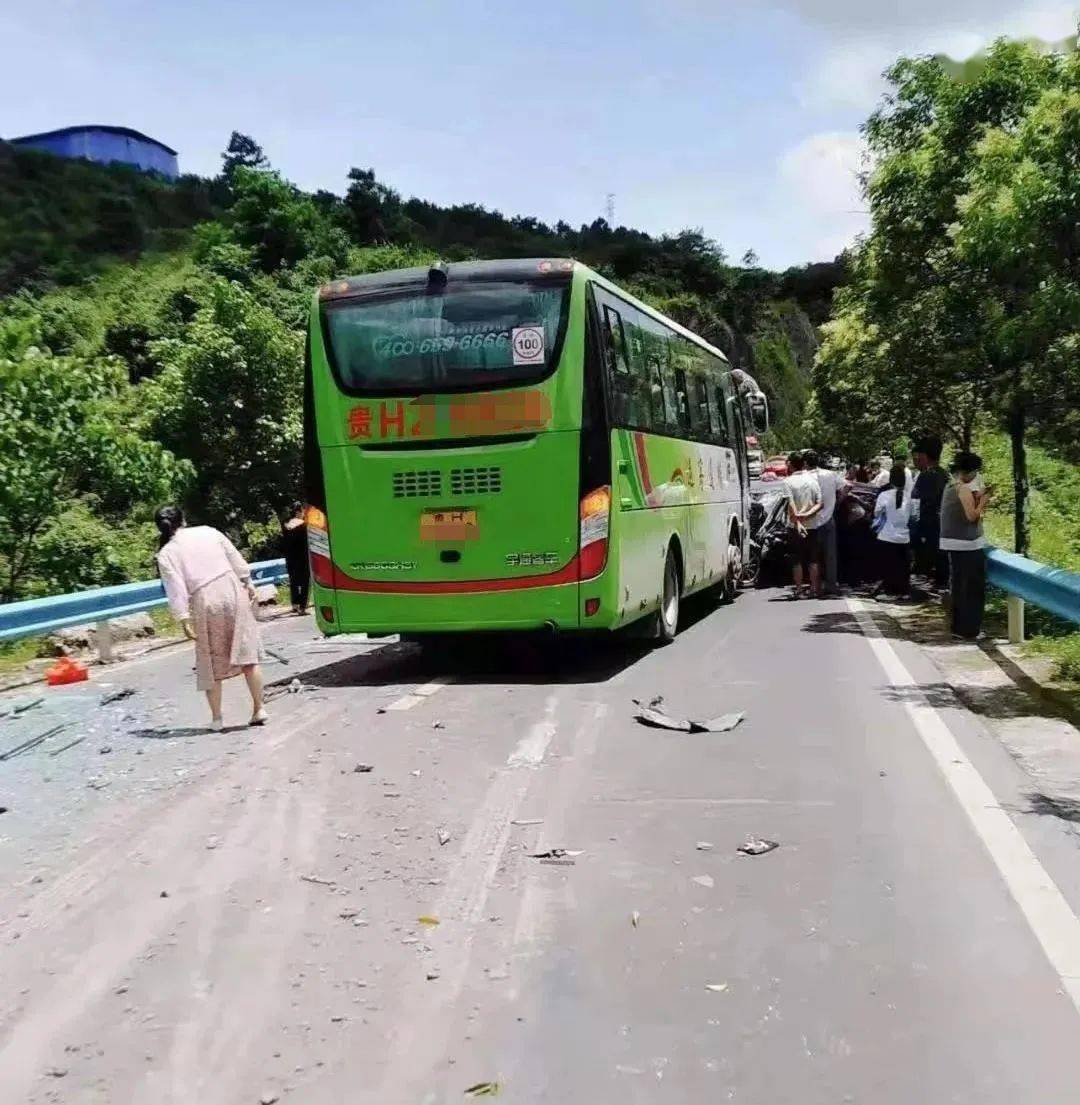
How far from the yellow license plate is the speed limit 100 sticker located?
1322mm

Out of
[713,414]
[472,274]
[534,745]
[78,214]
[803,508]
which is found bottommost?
[534,745]

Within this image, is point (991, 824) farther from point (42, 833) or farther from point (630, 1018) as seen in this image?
point (42, 833)

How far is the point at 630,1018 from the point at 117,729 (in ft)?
20.2

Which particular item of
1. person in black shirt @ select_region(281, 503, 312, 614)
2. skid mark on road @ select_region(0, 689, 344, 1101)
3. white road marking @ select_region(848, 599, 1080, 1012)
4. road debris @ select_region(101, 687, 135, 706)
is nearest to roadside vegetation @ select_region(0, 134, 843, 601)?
person in black shirt @ select_region(281, 503, 312, 614)

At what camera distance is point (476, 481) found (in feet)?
33.2

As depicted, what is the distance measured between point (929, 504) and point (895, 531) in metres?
0.67

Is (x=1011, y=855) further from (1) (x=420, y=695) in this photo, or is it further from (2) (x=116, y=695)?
(2) (x=116, y=695)

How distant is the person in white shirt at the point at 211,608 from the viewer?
28.0ft

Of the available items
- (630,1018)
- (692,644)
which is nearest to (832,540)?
(692,644)

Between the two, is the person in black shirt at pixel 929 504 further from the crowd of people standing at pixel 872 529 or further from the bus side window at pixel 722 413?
the bus side window at pixel 722 413

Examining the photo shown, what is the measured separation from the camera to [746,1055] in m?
3.54

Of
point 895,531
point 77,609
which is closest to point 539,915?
point 77,609

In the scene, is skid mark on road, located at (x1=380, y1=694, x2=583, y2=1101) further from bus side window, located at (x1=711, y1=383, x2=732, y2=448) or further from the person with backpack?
bus side window, located at (x1=711, y1=383, x2=732, y2=448)

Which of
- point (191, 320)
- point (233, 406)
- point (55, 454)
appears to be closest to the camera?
point (55, 454)
